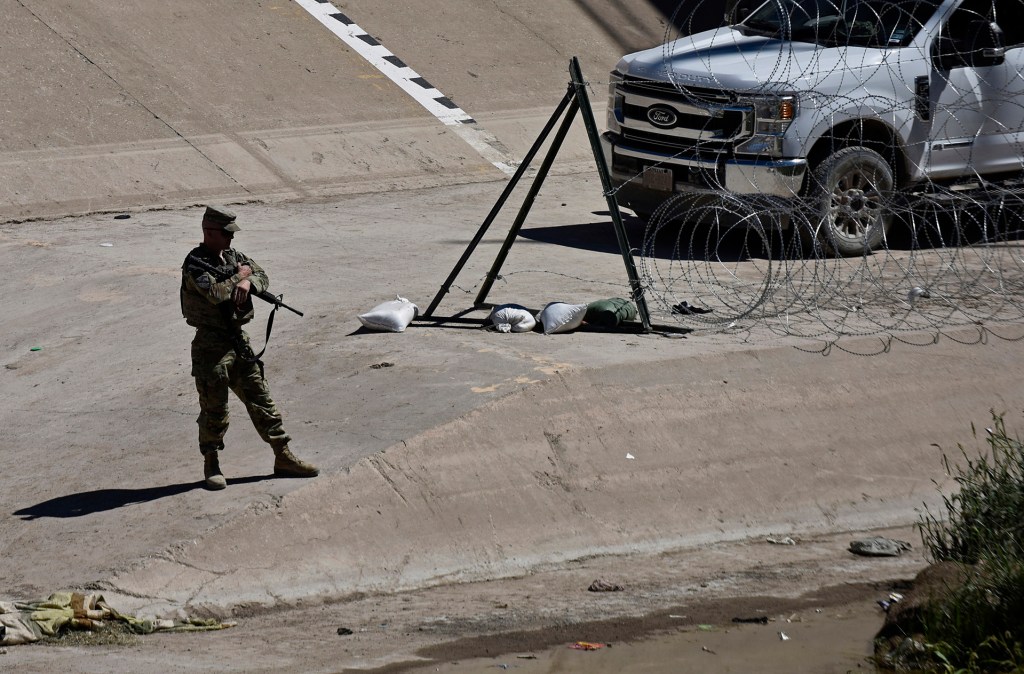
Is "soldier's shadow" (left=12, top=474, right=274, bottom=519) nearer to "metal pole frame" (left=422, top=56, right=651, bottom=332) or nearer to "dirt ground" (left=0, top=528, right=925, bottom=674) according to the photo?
"dirt ground" (left=0, top=528, right=925, bottom=674)

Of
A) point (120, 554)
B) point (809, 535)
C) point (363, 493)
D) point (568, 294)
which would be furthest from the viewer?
point (568, 294)

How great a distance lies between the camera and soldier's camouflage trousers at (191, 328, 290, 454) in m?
6.83

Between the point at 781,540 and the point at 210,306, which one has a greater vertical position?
the point at 210,306

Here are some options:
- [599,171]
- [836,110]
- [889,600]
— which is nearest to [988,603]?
[889,600]

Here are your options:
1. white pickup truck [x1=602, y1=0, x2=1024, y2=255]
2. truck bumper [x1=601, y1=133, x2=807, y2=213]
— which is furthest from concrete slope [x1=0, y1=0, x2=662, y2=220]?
white pickup truck [x1=602, y1=0, x2=1024, y2=255]

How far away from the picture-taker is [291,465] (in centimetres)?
707

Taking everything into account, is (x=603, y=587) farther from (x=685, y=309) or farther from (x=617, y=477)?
(x=685, y=309)

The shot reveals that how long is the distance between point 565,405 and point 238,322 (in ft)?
6.79

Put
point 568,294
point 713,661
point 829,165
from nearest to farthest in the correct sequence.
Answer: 1. point 713,661
2. point 568,294
3. point 829,165

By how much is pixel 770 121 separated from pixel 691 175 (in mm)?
826

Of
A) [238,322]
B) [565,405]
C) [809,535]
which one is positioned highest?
[238,322]

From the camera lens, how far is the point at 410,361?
27.9 feet

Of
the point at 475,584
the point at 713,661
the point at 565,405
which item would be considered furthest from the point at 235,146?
the point at 713,661

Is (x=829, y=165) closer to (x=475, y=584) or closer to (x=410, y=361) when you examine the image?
(x=410, y=361)
